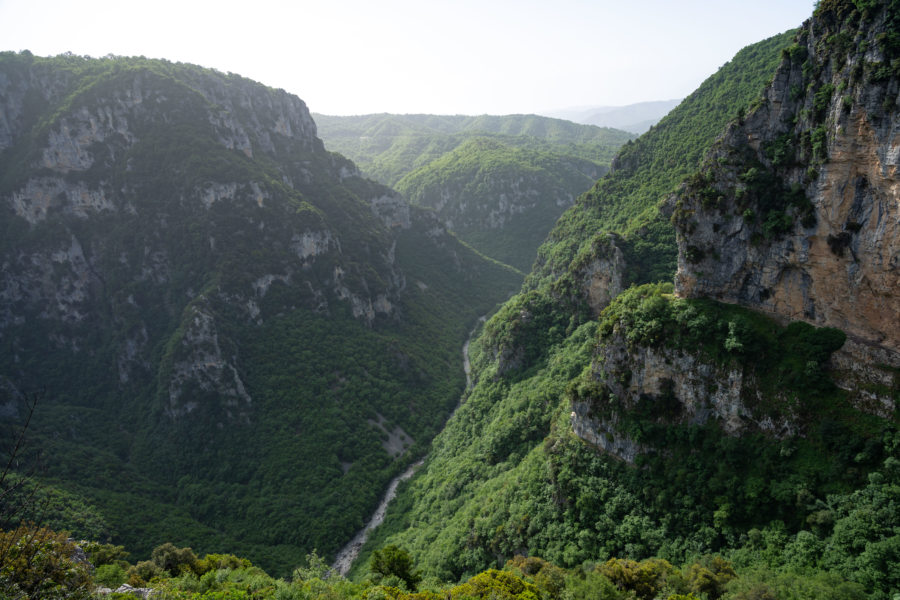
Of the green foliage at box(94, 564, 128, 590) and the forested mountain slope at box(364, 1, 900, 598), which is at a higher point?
the forested mountain slope at box(364, 1, 900, 598)

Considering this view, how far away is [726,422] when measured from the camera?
147ft

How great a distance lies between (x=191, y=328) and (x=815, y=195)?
107615mm

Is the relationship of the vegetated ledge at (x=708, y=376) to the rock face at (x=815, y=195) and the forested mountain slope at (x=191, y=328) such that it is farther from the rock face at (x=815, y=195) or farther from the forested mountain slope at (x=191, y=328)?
the forested mountain slope at (x=191, y=328)

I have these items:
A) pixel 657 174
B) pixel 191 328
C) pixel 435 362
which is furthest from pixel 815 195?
pixel 191 328

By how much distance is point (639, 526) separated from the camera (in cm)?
4659

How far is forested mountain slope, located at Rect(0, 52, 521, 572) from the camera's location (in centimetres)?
8350

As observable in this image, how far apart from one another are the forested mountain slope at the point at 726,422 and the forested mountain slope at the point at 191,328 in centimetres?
3061

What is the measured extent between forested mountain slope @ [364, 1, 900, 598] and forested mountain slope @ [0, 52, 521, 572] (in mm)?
30615

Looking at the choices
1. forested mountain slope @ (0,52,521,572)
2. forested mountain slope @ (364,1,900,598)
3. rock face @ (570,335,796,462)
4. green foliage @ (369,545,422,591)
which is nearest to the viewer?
forested mountain slope @ (364,1,900,598)

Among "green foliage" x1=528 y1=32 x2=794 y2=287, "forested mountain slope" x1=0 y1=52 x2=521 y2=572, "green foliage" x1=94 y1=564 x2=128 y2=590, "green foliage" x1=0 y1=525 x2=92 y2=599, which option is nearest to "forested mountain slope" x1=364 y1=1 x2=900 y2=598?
"green foliage" x1=528 y1=32 x2=794 y2=287

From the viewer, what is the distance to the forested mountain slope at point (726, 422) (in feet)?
117

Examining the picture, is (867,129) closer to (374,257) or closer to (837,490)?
(837,490)

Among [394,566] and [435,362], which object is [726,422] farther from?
[435,362]

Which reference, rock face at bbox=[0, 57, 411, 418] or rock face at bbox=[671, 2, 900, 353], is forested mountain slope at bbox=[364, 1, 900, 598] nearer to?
rock face at bbox=[671, 2, 900, 353]
